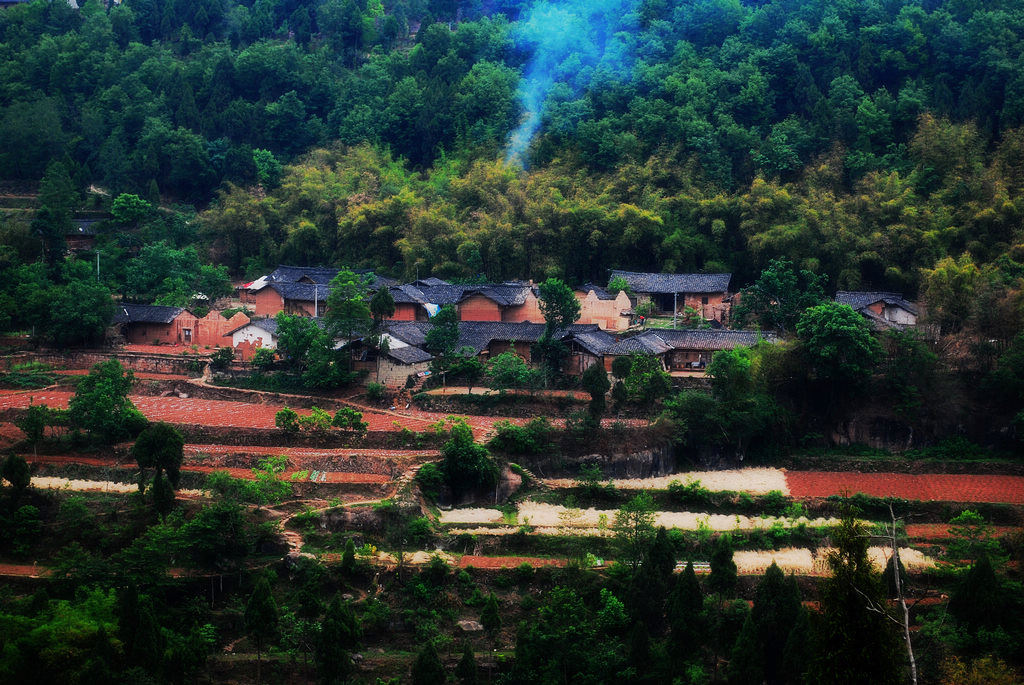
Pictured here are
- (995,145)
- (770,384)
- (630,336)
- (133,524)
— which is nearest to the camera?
(133,524)

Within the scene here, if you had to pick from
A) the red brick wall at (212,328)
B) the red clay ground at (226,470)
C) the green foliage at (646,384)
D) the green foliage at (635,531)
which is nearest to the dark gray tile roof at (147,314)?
the red brick wall at (212,328)

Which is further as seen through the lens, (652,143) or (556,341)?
(652,143)

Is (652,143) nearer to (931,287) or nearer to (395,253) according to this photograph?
(395,253)

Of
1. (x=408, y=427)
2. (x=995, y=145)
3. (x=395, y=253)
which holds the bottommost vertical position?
(x=408, y=427)

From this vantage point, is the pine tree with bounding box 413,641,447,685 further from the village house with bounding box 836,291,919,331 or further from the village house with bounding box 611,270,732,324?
the village house with bounding box 611,270,732,324

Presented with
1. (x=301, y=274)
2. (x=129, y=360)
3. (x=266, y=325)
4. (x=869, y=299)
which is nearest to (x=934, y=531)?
(x=869, y=299)

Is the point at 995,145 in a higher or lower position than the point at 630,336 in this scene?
higher

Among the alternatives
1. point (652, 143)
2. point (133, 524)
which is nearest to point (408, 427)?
point (133, 524)

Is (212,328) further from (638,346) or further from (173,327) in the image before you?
(638,346)
